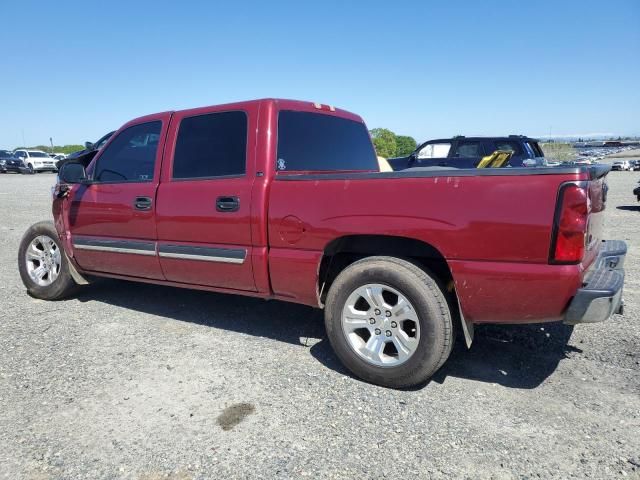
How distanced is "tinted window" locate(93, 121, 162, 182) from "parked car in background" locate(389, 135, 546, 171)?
818cm

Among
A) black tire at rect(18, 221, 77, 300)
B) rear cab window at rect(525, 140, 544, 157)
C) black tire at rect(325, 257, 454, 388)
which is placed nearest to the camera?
black tire at rect(325, 257, 454, 388)

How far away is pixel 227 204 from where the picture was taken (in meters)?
3.50

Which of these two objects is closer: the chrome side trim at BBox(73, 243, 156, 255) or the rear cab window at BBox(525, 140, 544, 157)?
the chrome side trim at BBox(73, 243, 156, 255)

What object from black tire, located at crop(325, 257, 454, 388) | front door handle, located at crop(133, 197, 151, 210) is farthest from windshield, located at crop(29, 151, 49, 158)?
black tire, located at crop(325, 257, 454, 388)

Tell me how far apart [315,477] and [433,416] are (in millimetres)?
835

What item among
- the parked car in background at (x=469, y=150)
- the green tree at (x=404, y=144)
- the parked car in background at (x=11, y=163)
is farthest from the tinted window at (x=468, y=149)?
the parked car in background at (x=11, y=163)

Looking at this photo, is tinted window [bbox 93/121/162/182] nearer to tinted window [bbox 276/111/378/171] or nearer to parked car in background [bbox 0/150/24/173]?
tinted window [bbox 276/111/378/171]

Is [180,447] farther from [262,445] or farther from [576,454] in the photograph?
[576,454]

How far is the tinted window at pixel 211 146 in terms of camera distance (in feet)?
11.9

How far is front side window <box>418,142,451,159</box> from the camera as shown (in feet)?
38.8

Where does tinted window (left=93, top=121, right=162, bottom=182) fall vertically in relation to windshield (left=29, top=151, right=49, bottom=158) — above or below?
above

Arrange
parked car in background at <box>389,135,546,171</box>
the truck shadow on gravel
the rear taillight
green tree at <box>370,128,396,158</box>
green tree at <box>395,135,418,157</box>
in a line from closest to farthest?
the rear taillight
the truck shadow on gravel
parked car in background at <box>389,135,546,171</box>
green tree at <box>370,128,396,158</box>
green tree at <box>395,135,418,157</box>

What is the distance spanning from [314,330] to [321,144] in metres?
1.56

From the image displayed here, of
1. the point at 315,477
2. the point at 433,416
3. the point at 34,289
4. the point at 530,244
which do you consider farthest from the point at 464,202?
the point at 34,289
